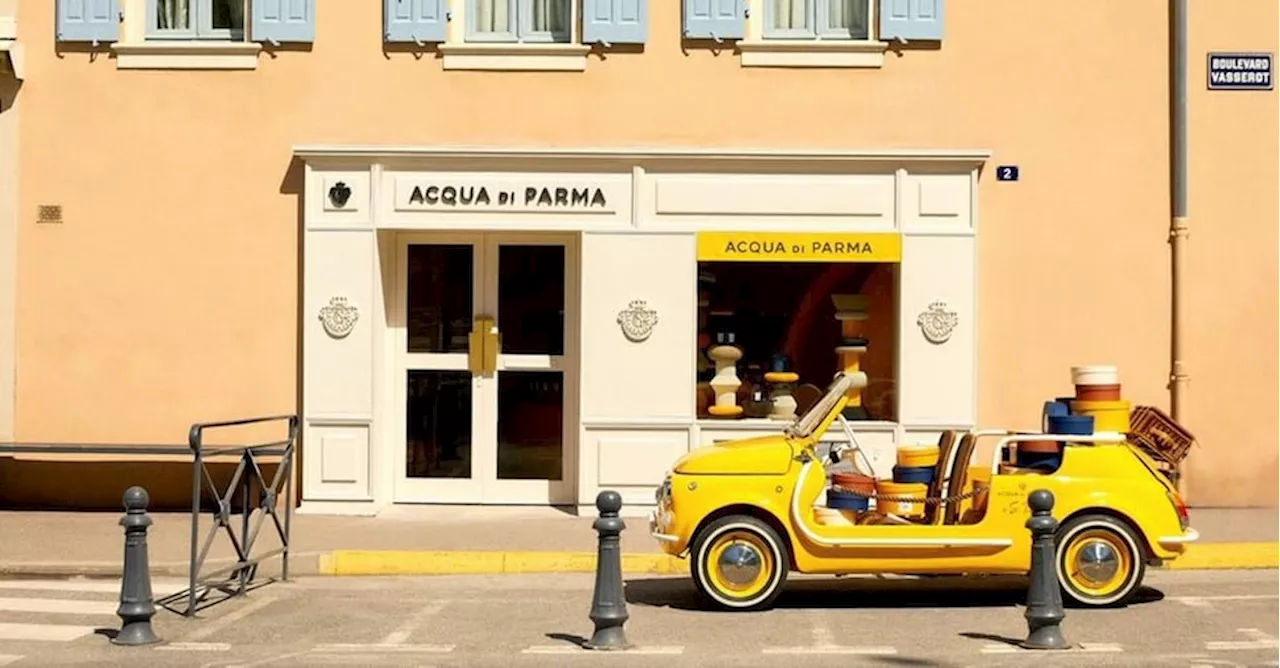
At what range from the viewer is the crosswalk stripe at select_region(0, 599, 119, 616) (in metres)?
10.5

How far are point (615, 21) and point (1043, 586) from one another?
7.33 meters

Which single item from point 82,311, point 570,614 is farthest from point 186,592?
point 82,311

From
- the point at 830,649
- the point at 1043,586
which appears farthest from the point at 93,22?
the point at 1043,586

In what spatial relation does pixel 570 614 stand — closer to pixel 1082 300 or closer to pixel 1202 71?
pixel 1082 300

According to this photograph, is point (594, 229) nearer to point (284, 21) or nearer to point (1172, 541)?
point (284, 21)

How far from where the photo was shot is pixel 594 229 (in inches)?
566

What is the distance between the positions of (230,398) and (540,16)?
14.3 ft

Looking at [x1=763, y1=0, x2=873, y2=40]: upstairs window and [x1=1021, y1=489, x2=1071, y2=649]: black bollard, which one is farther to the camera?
[x1=763, y1=0, x2=873, y2=40]: upstairs window

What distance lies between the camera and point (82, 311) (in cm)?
1474

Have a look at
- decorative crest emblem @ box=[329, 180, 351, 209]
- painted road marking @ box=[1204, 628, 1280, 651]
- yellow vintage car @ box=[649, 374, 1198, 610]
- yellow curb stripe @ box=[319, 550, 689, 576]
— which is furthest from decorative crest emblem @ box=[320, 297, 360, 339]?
painted road marking @ box=[1204, 628, 1280, 651]

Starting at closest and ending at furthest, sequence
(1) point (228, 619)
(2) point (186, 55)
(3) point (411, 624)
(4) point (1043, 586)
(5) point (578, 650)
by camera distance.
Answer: (4) point (1043, 586)
(5) point (578, 650)
(3) point (411, 624)
(1) point (228, 619)
(2) point (186, 55)

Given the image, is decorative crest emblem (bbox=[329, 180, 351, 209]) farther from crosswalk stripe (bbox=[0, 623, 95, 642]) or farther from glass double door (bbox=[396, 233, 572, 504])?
crosswalk stripe (bbox=[0, 623, 95, 642])

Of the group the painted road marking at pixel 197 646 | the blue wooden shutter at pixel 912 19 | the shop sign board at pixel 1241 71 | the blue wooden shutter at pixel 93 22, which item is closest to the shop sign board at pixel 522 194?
the blue wooden shutter at pixel 912 19

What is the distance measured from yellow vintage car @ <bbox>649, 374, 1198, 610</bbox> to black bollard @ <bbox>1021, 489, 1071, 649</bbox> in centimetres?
116
